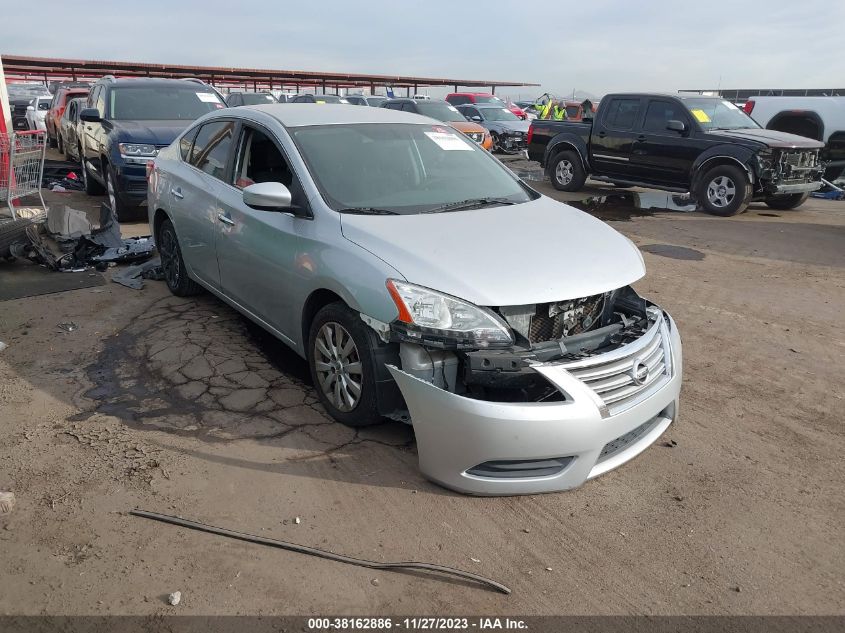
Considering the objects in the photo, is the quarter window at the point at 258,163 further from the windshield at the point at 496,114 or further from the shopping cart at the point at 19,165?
the windshield at the point at 496,114

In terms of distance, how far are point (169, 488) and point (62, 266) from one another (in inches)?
181

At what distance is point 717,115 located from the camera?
35.8ft

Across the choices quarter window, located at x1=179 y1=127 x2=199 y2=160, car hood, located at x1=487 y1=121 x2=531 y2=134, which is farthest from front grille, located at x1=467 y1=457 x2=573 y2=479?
car hood, located at x1=487 y1=121 x2=531 y2=134

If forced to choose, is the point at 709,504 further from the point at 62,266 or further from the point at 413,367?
the point at 62,266

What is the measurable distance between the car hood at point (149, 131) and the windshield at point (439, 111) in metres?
9.40

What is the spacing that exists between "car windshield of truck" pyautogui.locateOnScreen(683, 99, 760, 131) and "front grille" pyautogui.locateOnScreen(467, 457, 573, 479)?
30.5 feet

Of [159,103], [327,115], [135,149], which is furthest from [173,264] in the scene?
[159,103]

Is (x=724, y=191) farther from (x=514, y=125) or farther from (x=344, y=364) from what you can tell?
(x=514, y=125)

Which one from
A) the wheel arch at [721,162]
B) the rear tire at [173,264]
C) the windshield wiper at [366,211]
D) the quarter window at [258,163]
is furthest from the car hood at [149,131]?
the wheel arch at [721,162]

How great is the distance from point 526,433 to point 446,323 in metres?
0.60

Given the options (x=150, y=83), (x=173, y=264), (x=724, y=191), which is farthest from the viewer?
(x=724, y=191)

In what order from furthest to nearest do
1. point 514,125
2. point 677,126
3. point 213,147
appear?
point 514,125 < point 677,126 < point 213,147

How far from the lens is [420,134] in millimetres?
4504

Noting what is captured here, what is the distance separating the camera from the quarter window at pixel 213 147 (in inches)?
186
